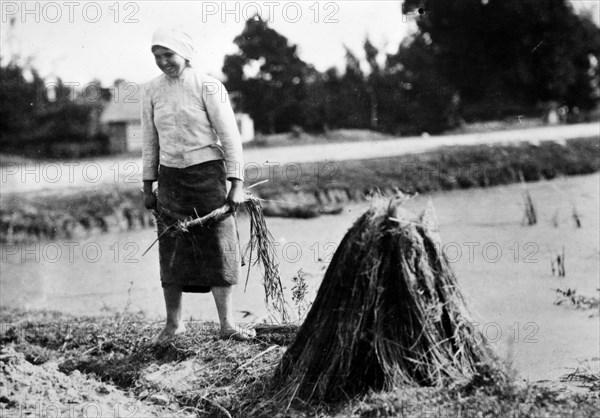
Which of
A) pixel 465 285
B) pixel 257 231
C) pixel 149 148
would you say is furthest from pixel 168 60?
pixel 465 285

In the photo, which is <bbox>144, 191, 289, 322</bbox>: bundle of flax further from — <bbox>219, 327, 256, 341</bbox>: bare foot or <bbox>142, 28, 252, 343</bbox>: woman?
<bbox>219, 327, 256, 341</bbox>: bare foot

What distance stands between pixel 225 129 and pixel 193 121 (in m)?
0.24

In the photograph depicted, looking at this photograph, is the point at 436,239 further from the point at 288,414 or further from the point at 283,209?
the point at 283,209

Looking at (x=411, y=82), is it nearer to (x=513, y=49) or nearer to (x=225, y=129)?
(x=513, y=49)

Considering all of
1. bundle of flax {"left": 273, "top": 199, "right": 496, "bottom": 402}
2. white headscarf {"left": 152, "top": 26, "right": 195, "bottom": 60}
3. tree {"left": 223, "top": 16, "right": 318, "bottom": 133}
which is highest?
tree {"left": 223, "top": 16, "right": 318, "bottom": 133}

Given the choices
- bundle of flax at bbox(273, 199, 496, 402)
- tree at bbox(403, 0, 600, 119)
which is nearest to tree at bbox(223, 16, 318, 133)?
tree at bbox(403, 0, 600, 119)

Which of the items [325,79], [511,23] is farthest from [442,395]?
[325,79]

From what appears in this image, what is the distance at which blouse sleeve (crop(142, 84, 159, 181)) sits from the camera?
5.82 meters

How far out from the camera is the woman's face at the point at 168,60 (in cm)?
548

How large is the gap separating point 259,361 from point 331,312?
3.04ft

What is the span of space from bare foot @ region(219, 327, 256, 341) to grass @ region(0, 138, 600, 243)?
19.1 feet

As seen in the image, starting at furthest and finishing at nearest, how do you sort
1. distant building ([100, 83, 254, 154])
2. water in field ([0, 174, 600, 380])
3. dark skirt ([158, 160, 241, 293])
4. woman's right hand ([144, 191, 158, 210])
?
distant building ([100, 83, 254, 154])
water in field ([0, 174, 600, 380])
woman's right hand ([144, 191, 158, 210])
dark skirt ([158, 160, 241, 293])

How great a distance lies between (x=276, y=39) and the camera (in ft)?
69.3

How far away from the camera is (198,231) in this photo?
5.75 metres
